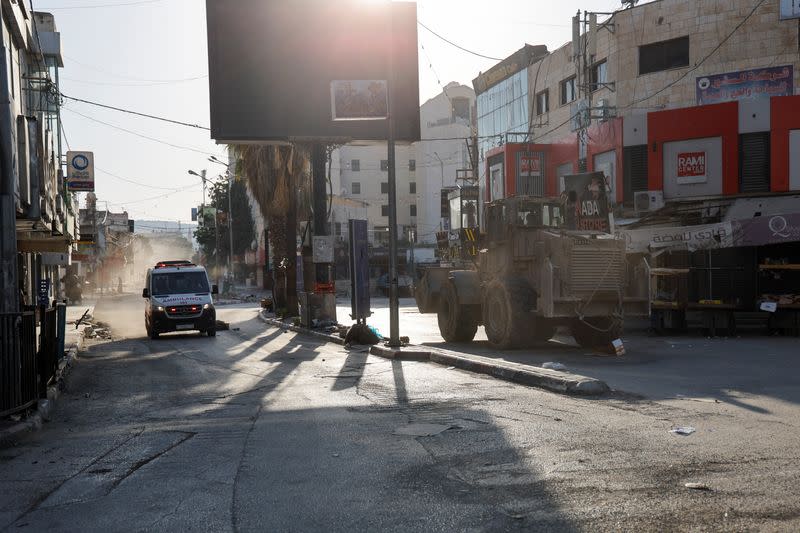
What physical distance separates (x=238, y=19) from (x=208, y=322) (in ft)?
29.3

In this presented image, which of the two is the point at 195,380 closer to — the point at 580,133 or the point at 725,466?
the point at 725,466

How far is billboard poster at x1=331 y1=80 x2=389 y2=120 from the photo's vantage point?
23.0 meters

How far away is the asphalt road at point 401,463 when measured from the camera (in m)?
5.31

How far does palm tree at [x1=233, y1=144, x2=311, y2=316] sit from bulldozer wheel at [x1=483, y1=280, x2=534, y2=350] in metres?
14.7

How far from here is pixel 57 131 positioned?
35219mm

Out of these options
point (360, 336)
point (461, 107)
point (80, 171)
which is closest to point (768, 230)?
point (360, 336)

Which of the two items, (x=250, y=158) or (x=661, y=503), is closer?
(x=661, y=503)

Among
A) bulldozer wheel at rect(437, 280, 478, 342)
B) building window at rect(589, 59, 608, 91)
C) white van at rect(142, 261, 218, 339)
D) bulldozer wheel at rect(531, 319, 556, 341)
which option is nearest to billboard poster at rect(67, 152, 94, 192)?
white van at rect(142, 261, 218, 339)

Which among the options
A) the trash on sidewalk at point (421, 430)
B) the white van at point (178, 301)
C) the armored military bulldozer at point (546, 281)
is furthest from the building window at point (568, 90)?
the trash on sidewalk at point (421, 430)

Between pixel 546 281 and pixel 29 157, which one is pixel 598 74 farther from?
pixel 29 157

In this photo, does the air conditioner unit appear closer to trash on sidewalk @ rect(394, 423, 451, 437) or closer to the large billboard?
the large billboard

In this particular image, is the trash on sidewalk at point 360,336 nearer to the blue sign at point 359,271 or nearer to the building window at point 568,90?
the blue sign at point 359,271

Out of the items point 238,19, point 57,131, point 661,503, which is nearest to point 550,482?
point 661,503

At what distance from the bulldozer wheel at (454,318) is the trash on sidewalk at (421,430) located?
10.8 meters
